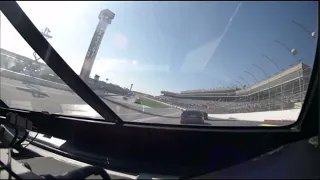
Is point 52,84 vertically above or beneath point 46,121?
above

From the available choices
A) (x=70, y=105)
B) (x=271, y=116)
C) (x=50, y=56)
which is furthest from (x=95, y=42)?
(x=271, y=116)

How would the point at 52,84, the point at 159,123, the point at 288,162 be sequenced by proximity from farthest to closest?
the point at 52,84
the point at 159,123
the point at 288,162

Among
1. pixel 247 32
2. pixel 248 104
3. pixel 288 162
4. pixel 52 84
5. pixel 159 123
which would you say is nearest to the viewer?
pixel 288 162

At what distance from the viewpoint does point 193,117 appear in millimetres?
2287

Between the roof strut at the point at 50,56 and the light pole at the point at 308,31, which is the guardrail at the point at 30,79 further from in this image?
the light pole at the point at 308,31

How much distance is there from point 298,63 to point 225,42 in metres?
0.52

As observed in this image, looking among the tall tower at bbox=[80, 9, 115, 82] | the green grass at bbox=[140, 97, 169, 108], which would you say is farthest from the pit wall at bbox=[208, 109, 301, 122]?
the tall tower at bbox=[80, 9, 115, 82]

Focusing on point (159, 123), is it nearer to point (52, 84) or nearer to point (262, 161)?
point (262, 161)

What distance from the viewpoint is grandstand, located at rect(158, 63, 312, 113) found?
1.92 meters

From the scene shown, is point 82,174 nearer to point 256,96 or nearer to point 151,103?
point 151,103

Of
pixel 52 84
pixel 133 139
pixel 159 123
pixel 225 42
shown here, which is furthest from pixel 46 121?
pixel 225 42

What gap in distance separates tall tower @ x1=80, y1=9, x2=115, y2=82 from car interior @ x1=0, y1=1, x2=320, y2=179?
0.10 m

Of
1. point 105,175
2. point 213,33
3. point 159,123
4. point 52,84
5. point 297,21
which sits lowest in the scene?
point 105,175

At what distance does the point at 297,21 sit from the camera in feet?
5.76
